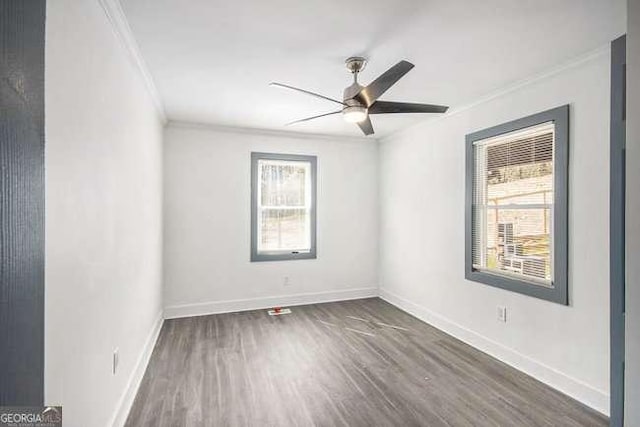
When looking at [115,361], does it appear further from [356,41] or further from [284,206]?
[284,206]

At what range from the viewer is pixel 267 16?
1.83 m

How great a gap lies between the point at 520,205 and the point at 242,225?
11.0 ft

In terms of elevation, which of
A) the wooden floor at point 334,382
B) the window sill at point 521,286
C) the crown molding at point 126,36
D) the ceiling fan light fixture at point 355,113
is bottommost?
the wooden floor at point 334,382

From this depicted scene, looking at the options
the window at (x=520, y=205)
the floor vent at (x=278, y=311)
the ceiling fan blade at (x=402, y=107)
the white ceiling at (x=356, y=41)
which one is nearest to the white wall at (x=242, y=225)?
the floor vent at (x=278, y=311)

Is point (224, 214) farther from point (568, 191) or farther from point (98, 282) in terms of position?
point (568, 191)

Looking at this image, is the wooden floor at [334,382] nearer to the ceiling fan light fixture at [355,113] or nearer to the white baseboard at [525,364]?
the white baseboard at [525,364]

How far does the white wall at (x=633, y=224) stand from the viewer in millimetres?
1269

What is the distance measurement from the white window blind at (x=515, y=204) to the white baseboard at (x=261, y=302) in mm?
2131

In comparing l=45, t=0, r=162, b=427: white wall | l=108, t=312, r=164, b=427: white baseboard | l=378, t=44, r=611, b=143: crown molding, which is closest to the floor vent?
l=108, t=312, r=164, b=427: white baseboard

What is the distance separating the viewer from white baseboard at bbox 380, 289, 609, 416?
2.24 m

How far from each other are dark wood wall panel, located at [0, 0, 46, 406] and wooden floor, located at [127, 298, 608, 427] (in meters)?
1.57

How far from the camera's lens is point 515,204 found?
2.91 metres

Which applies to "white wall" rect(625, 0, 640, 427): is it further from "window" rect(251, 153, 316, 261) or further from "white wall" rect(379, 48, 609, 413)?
"window" rect(251, 153, 316, 261)

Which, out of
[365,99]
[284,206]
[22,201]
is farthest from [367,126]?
[22,201]
